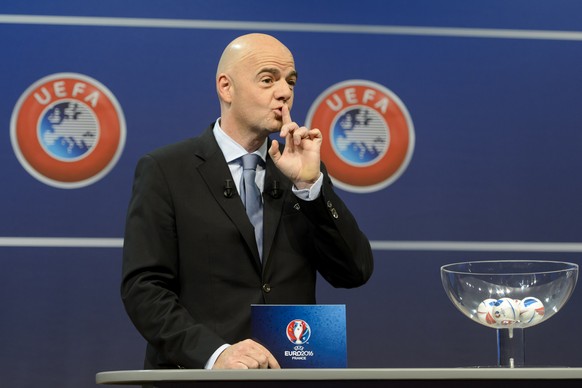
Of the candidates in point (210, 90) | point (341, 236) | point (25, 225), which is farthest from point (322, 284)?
point (341, 236)

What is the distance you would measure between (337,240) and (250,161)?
319 mm

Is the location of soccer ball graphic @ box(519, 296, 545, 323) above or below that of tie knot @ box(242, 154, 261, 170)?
below

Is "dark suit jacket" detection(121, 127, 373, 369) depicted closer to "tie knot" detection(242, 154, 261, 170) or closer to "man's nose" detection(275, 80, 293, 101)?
"tie knot" detection(242, 154, 261, 170)

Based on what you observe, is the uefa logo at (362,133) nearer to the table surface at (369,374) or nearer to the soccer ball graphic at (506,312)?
the soccer ball graphic at (506,312)

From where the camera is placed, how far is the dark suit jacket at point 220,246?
2225 millimetres

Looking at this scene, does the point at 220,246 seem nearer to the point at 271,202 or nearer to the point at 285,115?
the point at 271,202

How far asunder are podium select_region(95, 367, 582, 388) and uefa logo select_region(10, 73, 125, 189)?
1864mm

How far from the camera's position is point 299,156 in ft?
7.22

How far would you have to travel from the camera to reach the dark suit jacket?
2.22 meters

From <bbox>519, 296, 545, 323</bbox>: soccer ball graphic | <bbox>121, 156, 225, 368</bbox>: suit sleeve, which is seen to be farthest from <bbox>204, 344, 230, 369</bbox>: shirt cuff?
<bbox>519, 296, 545, 323</bbox>: soccer ball graphic

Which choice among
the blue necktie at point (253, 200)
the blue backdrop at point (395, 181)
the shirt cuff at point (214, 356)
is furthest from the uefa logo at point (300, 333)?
the blue backdrop at point (395, 181)

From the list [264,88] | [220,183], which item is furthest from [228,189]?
[264,88]

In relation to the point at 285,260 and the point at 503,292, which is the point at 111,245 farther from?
the point at 503,292

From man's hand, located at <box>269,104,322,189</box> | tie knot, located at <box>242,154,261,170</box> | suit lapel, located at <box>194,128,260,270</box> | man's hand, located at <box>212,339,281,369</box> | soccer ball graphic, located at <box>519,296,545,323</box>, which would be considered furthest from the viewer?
→ tie knot, located at <box>242,154,261,170</box>
